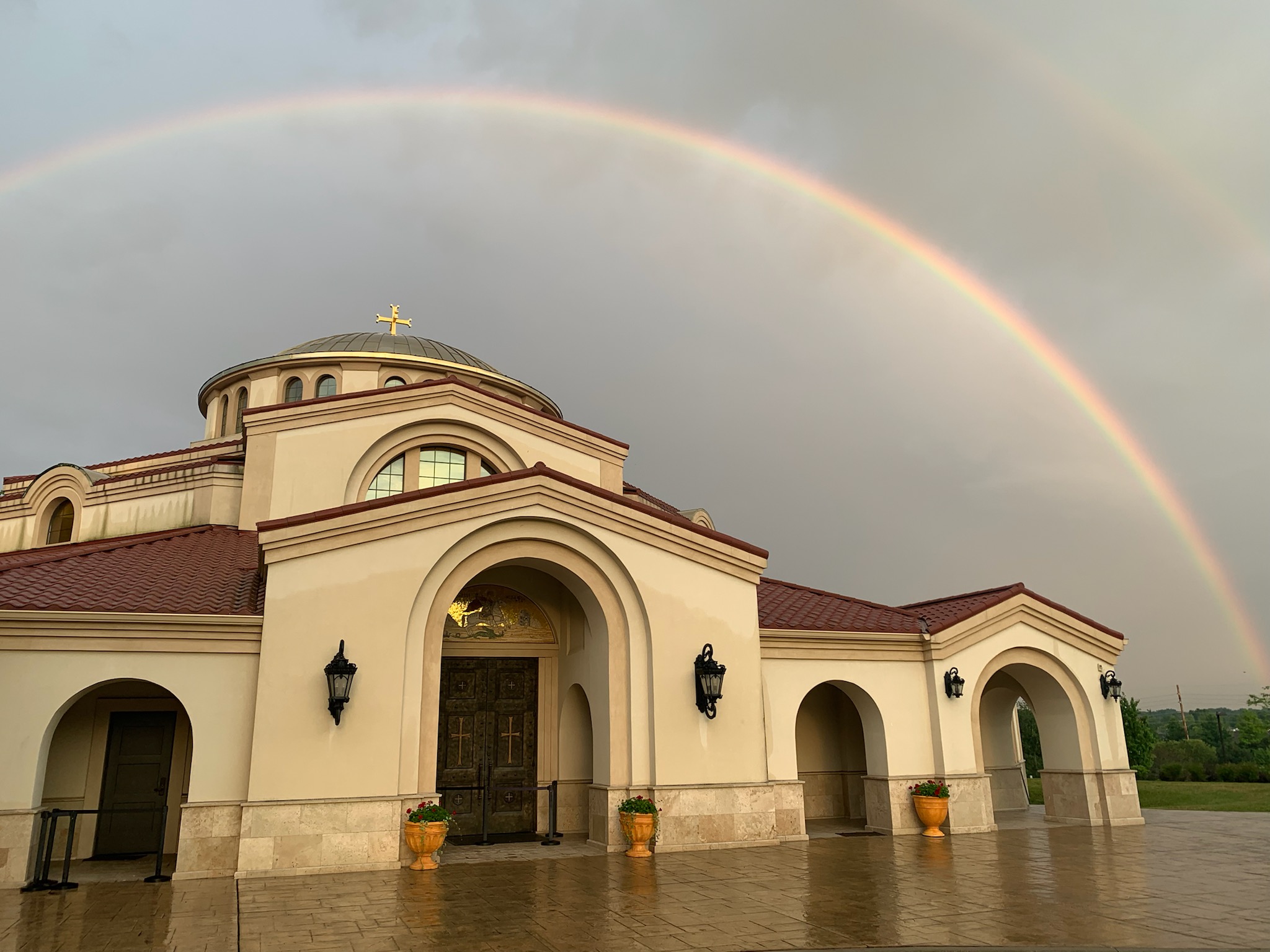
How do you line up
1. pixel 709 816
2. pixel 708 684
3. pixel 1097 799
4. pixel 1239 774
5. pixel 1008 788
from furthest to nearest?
pixel 1239 774 < pixel 1008 788 < pixel 1097 799 < pixel 708 684 < pixel 709 816

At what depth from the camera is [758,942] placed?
9.12 meters

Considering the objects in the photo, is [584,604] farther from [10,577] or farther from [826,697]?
[10,577]

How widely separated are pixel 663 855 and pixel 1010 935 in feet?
23.6

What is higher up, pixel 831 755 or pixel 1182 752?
pixel 831 755

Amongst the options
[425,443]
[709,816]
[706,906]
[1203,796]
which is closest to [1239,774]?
[1203,796]

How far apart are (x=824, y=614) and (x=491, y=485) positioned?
8.69 m

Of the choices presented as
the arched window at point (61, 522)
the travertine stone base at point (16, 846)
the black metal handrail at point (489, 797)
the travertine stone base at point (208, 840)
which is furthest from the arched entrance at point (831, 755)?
the arched window at point (61, 522)

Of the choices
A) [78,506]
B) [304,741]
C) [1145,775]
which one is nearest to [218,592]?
[304,741]

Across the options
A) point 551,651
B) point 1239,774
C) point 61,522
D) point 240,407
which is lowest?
point 1239,774

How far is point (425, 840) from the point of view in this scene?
1384 centimetres

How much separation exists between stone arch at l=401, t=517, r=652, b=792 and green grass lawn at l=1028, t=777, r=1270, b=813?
15.5 meters

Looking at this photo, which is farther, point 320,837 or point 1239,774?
point 1239,774

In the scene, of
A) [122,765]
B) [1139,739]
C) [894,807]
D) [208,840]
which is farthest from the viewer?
[1139,739]

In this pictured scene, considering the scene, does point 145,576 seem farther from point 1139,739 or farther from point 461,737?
point 1139,739
